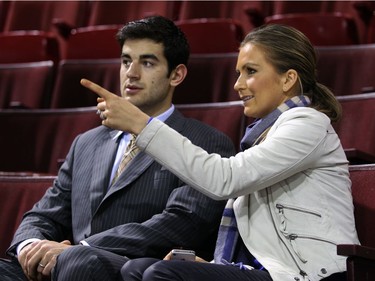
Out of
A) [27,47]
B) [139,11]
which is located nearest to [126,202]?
[27,47]

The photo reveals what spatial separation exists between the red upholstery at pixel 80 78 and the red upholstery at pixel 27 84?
3cm

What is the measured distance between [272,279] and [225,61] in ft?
1.48

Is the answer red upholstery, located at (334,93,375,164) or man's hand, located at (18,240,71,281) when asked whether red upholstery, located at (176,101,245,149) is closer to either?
red upholstery, located at (334,93,375,164)

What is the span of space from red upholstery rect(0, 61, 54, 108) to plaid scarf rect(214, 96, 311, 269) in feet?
1.63

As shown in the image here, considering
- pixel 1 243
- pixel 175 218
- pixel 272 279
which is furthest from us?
pixel 1 243

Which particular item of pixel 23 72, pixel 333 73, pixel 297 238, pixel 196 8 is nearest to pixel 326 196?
pixel 297 238

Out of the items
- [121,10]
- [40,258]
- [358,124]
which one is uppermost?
[121,10]

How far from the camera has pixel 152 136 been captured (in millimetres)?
478

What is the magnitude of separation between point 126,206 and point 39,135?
0.98ft

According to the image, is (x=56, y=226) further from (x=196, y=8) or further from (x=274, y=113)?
(x=196, y=8)

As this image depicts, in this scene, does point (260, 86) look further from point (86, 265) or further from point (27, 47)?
point (27, 47)

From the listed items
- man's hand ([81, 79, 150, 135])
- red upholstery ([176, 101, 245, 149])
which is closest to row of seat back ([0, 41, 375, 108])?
red upholstery ([176, 101, 245, 149])

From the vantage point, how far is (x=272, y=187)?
0.50 meters

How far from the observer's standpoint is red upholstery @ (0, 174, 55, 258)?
27.3 inches
